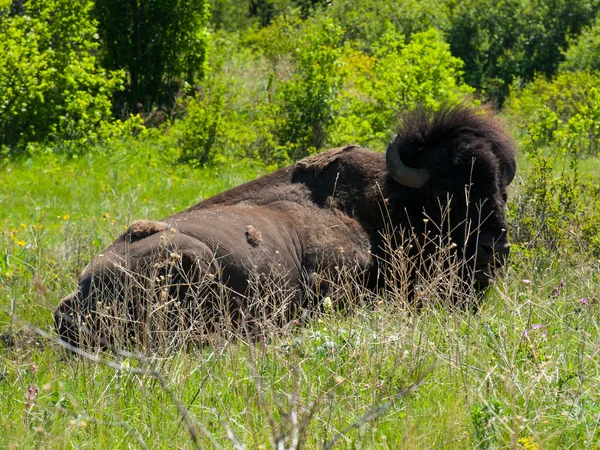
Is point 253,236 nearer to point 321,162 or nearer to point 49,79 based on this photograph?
point 321,162

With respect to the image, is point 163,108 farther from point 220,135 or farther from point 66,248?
point 66,248

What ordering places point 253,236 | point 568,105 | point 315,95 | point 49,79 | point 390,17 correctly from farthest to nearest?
point 390,17, point 568,105, point 49,79, point 315,95, point 253,236

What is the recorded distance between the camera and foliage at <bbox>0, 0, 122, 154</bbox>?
15617mm

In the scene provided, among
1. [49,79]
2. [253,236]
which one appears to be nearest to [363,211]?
[253,236]

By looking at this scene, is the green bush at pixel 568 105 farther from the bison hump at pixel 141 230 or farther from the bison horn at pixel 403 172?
the bison hump at pixel 141 230

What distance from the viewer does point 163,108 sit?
807 inches

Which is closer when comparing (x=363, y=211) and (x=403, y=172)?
(x=403, y=172)

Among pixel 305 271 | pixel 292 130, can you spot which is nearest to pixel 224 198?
pixel 305 271

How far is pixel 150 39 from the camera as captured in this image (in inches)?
779

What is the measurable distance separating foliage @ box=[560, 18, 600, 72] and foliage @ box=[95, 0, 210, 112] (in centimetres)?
1254

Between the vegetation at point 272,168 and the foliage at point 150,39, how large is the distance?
5 cm

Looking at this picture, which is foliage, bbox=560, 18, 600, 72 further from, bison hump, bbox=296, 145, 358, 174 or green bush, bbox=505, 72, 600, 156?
bison hump, bbox=296, 145, 358, 174

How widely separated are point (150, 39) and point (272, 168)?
21.5 ft

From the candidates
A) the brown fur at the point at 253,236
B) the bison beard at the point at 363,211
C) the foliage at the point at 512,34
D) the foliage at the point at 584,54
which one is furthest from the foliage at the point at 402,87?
the foliage at the point at 512,34
